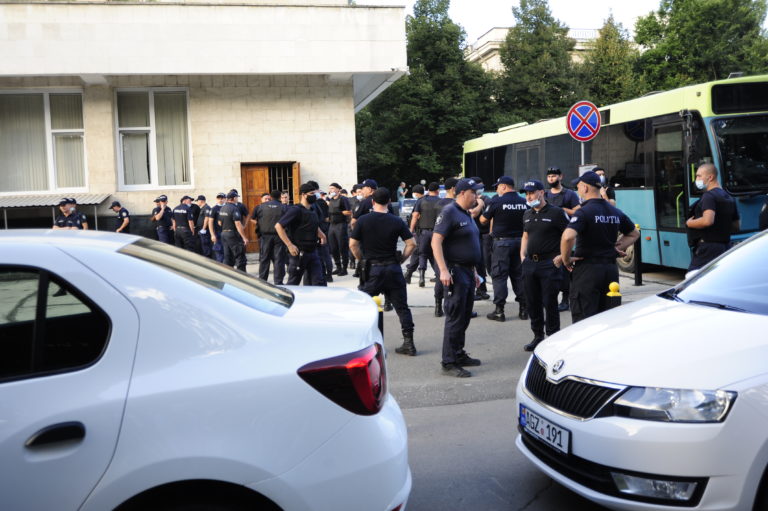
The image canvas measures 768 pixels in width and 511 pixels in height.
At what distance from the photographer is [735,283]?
3926 millimetres

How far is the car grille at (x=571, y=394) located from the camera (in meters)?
3.19

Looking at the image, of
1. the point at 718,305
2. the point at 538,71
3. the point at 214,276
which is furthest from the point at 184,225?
the point at 538,71

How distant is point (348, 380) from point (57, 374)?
1.00 m

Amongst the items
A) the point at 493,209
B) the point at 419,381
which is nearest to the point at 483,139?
the point at 493,209

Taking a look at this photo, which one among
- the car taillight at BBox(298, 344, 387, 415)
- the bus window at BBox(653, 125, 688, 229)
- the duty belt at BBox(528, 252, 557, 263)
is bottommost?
the car taillight at BBox(298, 344, 387, 415)

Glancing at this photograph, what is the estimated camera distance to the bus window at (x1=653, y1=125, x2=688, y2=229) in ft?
37.4

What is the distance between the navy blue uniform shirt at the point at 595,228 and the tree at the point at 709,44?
115ft

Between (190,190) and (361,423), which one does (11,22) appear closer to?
(190,190)

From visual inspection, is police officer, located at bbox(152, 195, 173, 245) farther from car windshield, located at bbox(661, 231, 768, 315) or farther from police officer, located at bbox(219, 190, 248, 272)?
car windshield, located at bbox(661, 231, 768, 315)

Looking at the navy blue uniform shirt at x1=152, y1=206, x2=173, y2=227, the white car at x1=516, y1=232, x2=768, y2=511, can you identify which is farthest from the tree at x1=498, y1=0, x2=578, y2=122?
the white car at x1=516, y1=232, x2=768, y2=511

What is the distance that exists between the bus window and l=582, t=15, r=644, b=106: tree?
33697 mm

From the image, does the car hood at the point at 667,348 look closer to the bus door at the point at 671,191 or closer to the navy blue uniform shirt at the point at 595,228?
the navy blue uniform shirt at the point at 595,228

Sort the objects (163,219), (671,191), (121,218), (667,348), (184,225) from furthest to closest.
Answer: (121,218), (163,219), (184,225), (671,191), (667,348)

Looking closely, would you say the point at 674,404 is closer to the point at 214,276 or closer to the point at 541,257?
the point at 214,276
